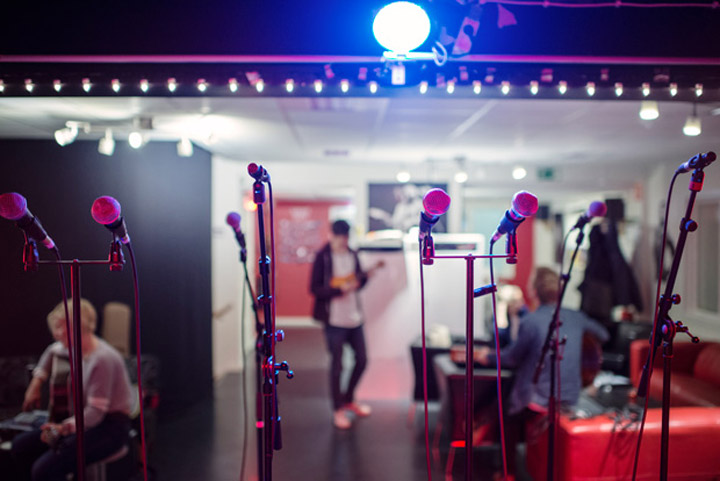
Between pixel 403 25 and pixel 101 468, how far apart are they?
2.70 meters

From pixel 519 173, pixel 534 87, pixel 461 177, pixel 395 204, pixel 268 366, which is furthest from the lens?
pixel 395 204

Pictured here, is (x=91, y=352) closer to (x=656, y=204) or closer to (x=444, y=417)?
(x=444, y=417)

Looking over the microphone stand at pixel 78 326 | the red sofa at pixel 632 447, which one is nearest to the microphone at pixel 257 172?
the microphone stand at pixel 78 326

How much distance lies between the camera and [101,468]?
2.74 m

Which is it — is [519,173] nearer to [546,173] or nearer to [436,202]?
[546,173]

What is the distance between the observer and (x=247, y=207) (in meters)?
6.67

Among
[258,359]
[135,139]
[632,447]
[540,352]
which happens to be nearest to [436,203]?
[258,359]

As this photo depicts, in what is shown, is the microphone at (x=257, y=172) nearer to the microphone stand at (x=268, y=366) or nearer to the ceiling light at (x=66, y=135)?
the microphone stand at (x=268, y=366)

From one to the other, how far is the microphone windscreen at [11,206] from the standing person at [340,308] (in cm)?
252

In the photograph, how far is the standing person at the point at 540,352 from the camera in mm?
2875

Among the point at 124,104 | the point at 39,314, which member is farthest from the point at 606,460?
the point at 124,104

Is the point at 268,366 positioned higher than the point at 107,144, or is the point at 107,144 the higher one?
the point at 107,144

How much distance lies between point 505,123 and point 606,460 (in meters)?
2.43

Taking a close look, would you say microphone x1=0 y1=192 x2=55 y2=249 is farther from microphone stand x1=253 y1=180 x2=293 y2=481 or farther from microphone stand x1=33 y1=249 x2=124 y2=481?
microphone stand x1=253 y1=180 x2=293 y2=481
